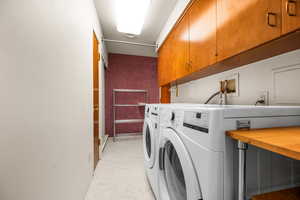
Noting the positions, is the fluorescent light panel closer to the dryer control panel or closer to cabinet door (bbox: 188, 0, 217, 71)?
cabinet door (bbox: 188, 0, 217, 71)

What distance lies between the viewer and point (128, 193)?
1501mm

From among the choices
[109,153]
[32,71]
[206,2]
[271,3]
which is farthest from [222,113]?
[109,153]

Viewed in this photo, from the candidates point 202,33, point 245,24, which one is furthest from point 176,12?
point 245,24

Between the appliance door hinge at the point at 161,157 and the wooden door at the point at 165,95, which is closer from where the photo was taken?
the appliance door hinge at the point at 161,157

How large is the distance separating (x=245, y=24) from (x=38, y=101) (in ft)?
4.24

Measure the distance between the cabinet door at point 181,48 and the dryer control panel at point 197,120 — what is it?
1.00 m

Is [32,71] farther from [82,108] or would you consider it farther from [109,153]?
[109,153]

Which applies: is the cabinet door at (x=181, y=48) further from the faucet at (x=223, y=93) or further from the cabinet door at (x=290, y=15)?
the cabinet door at (x=290, y=15)

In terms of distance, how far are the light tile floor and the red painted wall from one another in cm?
120

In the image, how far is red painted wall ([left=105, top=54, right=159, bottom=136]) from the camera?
12.6 feet

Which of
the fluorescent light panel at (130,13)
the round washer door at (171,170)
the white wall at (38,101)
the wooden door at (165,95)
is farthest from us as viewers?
the wooden door at (165,95)

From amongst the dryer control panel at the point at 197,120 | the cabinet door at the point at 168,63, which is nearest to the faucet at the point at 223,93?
the cabinet door at the point at 168,63

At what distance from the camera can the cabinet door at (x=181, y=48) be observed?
164cm

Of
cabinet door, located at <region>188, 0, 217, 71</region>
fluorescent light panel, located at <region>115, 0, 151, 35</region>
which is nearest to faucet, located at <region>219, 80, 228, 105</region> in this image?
cabinet door, located at <region>188, 0, 217, 71</region>
